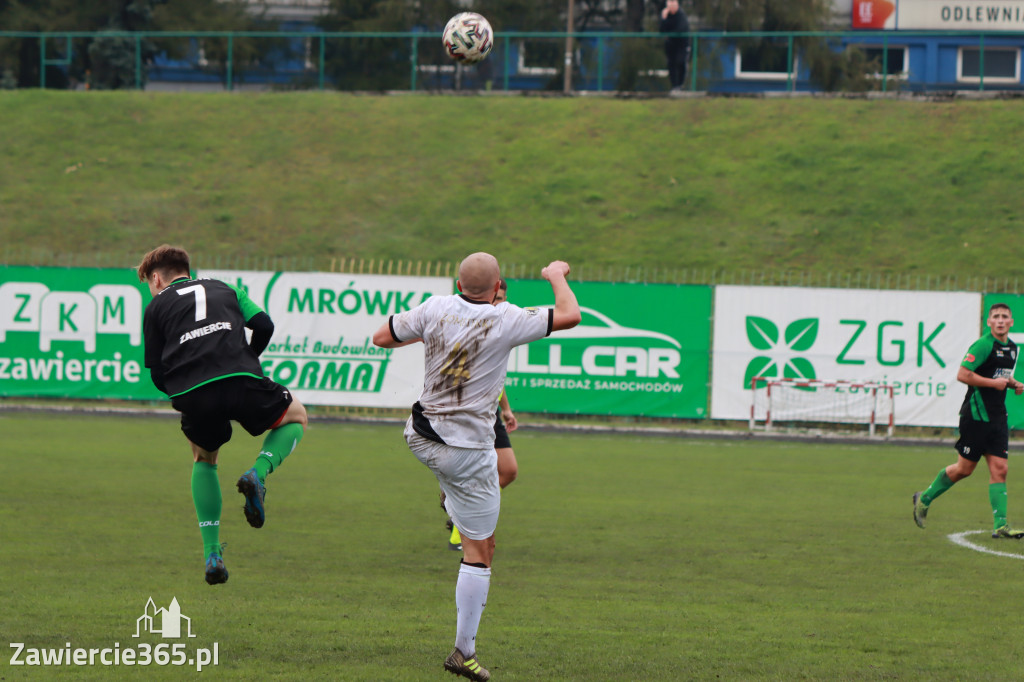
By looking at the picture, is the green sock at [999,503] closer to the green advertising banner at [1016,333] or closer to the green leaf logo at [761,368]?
the green advertising banner at [1016,333]

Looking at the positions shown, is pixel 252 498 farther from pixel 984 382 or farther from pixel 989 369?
pixel 989 369

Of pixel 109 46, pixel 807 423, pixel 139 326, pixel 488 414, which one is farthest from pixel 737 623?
pixel 109 46

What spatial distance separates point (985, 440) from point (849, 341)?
9.13 m

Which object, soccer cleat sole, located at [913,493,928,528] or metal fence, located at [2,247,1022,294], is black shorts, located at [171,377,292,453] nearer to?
soccer cleat sole, located at [913,493,928,528]

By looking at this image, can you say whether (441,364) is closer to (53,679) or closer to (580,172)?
(53,679)

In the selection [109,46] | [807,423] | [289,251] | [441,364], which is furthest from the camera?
[109,46]

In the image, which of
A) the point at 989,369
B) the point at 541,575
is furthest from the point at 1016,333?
the point at 541,575

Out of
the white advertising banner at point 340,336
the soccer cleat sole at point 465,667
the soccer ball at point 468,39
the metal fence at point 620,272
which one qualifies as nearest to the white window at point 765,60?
the metal fence at point 620,272

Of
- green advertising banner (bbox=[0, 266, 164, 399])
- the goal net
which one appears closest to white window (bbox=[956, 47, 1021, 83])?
the goal net

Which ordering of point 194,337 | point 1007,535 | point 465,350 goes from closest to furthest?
point 465,350 → point 194,337 → point 1007,535

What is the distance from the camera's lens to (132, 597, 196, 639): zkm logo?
21.2 feet

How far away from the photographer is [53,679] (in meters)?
5.61

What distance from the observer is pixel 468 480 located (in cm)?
610

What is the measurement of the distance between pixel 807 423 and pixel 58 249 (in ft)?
56.6
